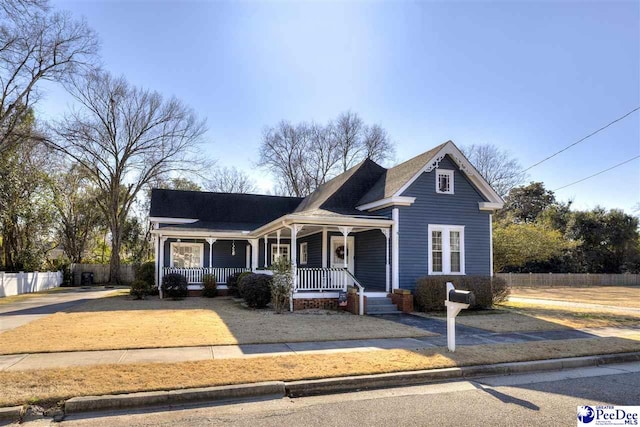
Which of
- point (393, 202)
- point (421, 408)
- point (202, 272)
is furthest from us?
point (202, 272)

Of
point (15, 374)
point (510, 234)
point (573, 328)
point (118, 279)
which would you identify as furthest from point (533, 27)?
point (118, 279)

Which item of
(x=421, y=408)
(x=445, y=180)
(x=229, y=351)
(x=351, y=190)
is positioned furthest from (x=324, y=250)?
(x=421, y=408)

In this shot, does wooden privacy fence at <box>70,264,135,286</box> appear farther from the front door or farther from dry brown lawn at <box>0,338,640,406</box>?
dry brown lawn at <box>0,338,640,406</box>

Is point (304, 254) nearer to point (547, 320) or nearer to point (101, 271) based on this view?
point (547, 320)

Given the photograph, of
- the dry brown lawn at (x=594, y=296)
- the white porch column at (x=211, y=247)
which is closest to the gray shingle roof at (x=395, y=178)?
the white porch column at (x=211, y=247)

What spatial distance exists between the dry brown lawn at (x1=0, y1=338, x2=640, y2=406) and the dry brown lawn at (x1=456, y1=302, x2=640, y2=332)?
130 inches

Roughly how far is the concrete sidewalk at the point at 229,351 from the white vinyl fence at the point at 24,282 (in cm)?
1741

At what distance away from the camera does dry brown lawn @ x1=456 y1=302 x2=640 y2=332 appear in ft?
39.7

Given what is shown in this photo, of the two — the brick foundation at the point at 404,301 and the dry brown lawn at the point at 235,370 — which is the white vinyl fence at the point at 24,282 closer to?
the dry brown lawn at the point at 235,370

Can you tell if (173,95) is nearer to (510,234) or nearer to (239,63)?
(239,63)

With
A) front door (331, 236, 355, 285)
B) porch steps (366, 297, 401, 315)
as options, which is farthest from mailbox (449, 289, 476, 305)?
front door (331, 236, 355, 285)

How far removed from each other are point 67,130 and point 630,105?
32419mm

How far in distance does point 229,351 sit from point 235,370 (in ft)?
5.36

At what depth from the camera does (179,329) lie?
10.7 meters
